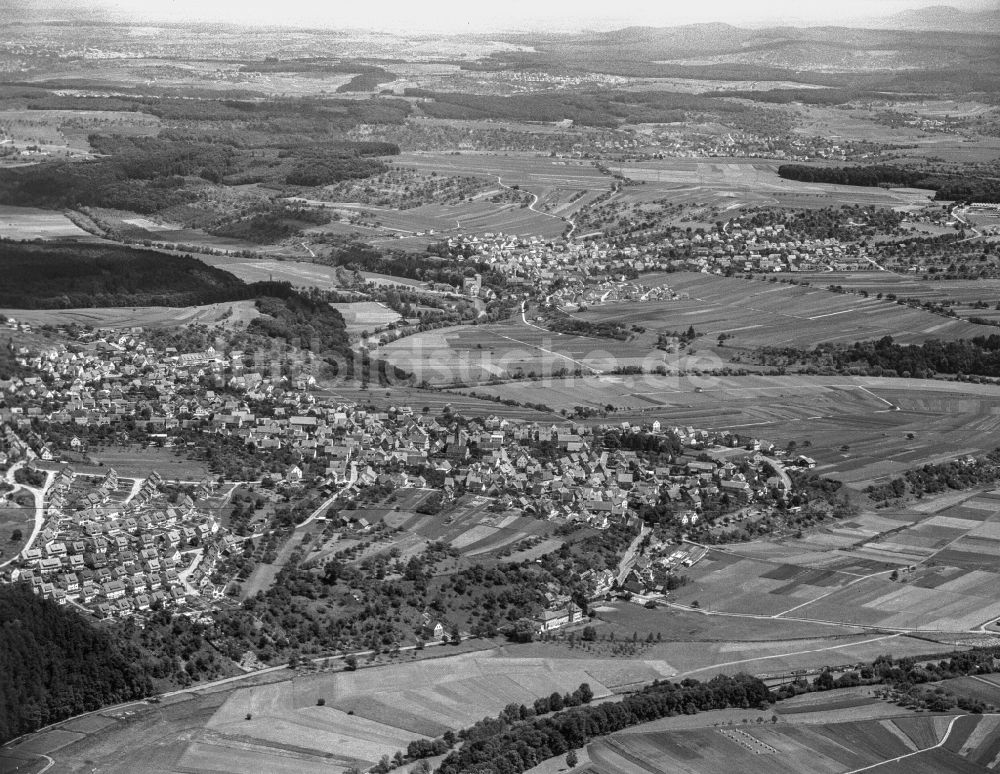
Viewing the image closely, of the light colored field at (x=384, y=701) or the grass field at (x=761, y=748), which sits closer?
the grass field at (x=761, y=748)

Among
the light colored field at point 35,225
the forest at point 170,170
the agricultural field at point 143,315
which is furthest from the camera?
the forest at point 170,170

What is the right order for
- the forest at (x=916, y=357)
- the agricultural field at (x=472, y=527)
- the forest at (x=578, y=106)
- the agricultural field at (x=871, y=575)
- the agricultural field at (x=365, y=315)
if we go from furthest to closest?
the forest at (x=578, y=106), the agricultural field at (x=365, y=315), the forest at (x=916, y=357), the agricultural field at (x=472, y=527), the agricultural field at (x=871, y=575)

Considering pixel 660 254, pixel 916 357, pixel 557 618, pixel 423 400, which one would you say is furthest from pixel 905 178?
pixel 557 618

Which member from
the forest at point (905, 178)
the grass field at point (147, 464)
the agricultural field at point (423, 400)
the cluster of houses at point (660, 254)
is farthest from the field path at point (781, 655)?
the forest at point (905, 178)

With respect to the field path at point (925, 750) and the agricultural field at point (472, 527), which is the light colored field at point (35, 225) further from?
the field path at point (925, 750)

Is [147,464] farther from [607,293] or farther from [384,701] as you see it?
[607,293]

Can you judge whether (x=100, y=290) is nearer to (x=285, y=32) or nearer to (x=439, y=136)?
(x=439, y=136)
